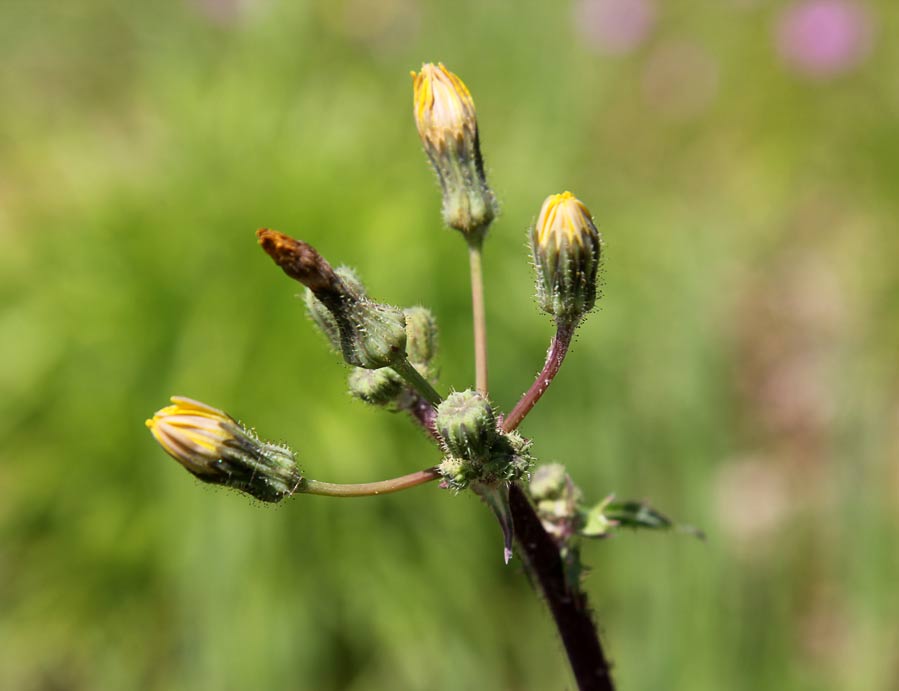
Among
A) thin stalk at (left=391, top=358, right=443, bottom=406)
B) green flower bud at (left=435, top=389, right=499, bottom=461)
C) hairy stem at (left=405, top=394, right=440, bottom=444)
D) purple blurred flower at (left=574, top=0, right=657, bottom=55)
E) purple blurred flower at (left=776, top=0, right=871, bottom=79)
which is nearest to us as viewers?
green flower bud at (left=435, top=389, right=499, bottom=461)

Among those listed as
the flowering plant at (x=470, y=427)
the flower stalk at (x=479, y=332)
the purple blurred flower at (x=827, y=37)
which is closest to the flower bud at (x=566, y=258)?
the flowering plant at (x=470, y=427)

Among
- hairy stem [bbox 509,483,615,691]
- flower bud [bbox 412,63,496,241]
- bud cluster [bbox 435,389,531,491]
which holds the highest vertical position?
flower bud [bbox 412,63,496,241]

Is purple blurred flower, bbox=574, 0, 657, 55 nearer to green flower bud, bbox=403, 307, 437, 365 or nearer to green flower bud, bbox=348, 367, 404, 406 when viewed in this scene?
green flower bud, bbox=403, 307, 437, 365

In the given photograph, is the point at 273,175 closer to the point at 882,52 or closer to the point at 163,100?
the point at 163,100

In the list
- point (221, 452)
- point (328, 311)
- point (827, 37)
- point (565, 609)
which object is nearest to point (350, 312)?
point (328, 311)

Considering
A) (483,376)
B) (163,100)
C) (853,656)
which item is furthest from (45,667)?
(483,376)

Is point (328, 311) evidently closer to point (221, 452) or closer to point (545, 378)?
point (221, 452)

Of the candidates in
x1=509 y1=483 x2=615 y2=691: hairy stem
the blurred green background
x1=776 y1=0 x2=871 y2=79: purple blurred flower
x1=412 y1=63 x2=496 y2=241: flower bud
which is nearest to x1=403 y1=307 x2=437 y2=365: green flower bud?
x1=412 y1=63 x2=496 y2=241: flower bud
